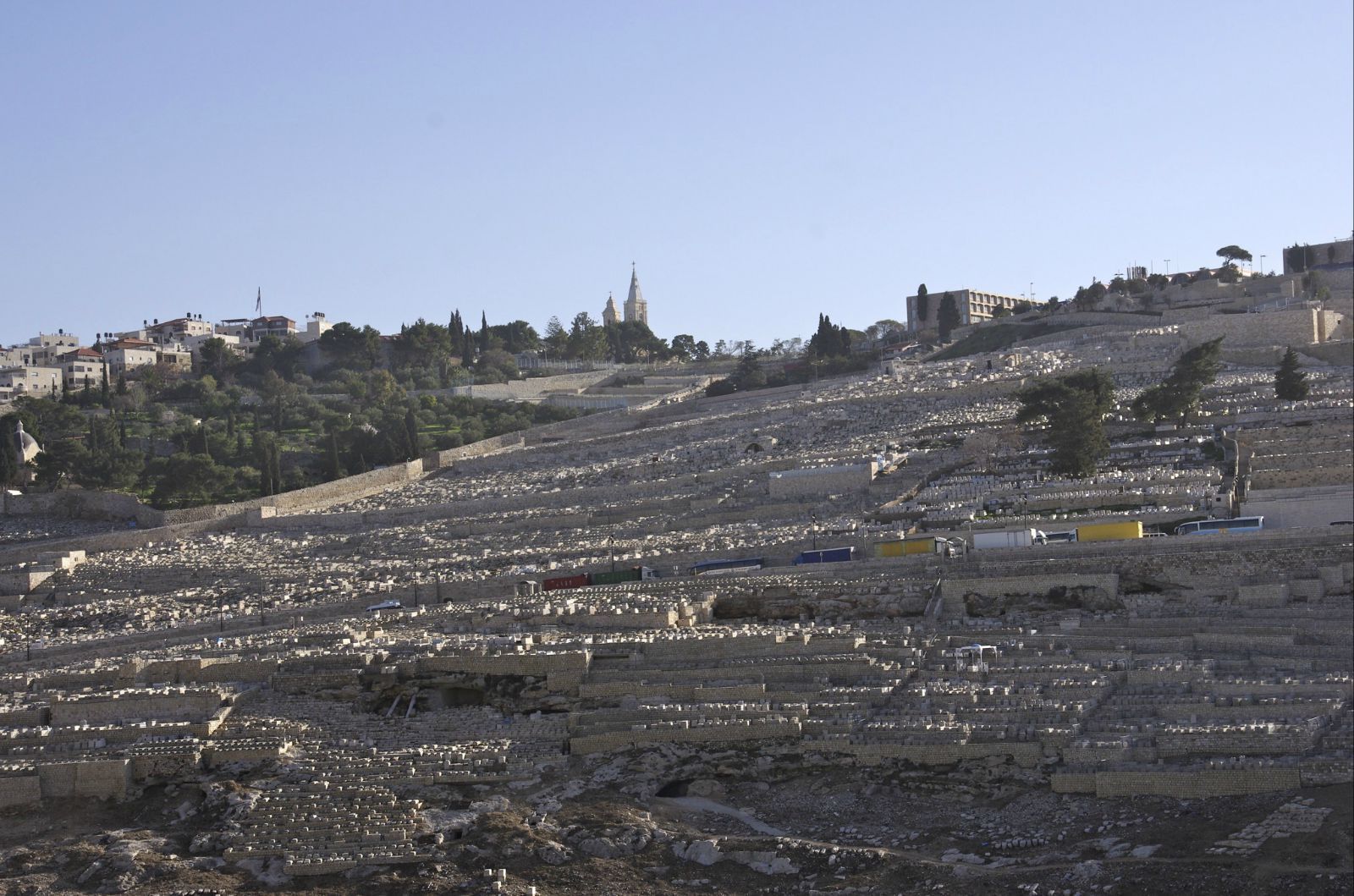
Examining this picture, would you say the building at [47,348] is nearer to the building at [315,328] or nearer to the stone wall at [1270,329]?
the building at [315,328]

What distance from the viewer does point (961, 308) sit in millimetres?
87250

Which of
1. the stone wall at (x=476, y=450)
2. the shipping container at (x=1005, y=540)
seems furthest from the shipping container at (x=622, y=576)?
the stone wall at (x=476, y=450)

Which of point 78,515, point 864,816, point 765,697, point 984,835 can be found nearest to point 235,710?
point 765,697

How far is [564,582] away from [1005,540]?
826cm

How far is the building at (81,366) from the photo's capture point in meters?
79.6

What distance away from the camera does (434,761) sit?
72.0ft

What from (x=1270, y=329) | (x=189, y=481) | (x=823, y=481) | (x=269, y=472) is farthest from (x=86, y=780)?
(x=1270, y=329)

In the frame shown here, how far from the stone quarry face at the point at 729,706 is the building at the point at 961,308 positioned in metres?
45.1

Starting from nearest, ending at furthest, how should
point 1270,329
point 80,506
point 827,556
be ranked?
point 827,556, point 80,506, point 1270,329

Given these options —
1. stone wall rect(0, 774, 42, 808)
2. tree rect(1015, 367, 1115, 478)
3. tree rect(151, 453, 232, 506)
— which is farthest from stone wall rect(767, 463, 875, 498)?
stone wall rect(0, 774, 42, 808)

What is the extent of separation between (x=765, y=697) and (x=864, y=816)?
11.9ft

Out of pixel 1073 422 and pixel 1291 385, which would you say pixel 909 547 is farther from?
pixel 1291 385

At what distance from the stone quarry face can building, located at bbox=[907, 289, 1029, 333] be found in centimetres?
4506

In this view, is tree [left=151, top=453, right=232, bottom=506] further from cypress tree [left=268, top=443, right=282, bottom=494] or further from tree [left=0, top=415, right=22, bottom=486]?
tree [left=0, top=415, right=22, bottom=486]
